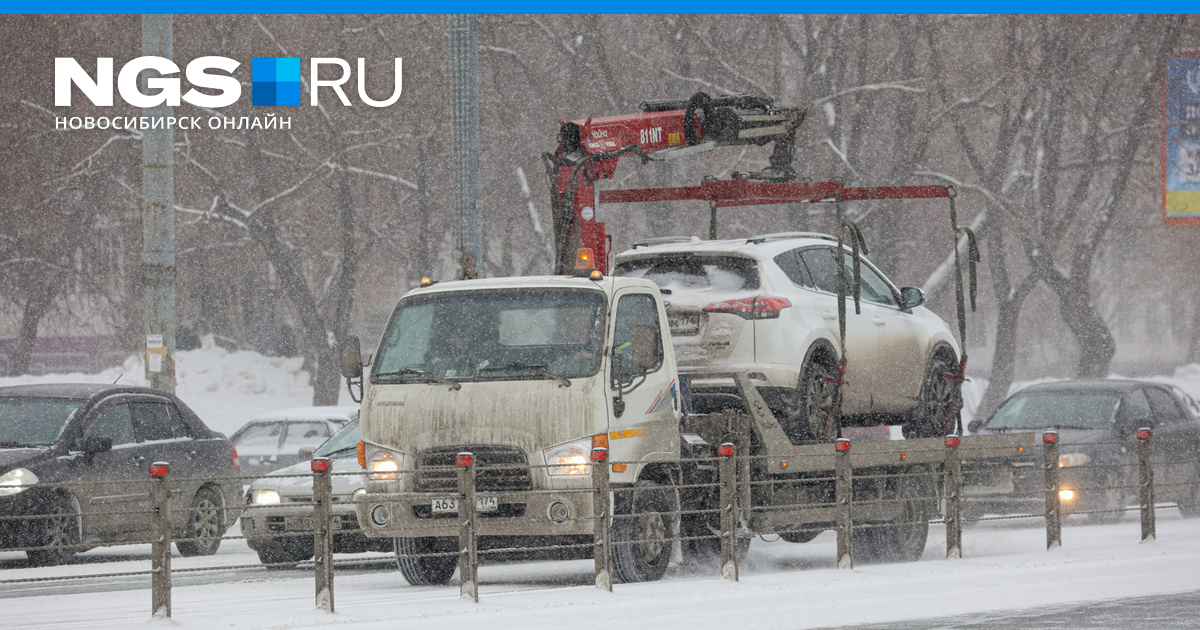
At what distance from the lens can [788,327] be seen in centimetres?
1429

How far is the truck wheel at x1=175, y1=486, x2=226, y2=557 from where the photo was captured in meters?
17.8

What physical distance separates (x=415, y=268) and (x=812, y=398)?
23.2 m

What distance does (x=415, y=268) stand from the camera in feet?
122

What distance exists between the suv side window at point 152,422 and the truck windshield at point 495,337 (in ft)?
17.8

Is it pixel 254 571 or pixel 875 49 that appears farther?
pixel 875 49

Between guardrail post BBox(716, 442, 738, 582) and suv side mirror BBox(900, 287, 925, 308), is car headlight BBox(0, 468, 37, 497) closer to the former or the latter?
guardrail post BBox(716, 442, 738, 582)

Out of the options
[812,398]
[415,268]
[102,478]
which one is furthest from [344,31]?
[812,398]

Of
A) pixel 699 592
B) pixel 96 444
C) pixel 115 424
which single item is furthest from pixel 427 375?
pixel 115 424

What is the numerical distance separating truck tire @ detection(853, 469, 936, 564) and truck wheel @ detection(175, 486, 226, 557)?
6.27m

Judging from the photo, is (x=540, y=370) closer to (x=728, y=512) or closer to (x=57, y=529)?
(x=728, y=512)

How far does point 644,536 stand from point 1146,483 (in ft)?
19.1

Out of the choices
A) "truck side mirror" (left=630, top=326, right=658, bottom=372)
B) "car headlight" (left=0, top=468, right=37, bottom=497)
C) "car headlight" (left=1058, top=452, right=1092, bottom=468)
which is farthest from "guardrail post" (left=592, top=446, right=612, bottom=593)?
"car headlight" (left=1058, top=452, right=1092, bottom=468)

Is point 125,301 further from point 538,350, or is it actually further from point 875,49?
point 538,350

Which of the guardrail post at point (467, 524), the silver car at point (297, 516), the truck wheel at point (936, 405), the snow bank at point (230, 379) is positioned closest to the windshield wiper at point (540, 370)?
the guardrail post at point (467, 524)
